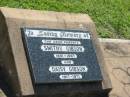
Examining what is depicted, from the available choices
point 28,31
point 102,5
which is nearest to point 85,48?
point 28,31

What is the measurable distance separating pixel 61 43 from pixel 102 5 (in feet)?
7.97

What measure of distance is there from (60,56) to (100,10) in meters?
2.30

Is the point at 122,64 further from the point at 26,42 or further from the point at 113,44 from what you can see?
the point at 26,42

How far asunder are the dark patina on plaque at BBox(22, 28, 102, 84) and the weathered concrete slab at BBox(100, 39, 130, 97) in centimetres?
44

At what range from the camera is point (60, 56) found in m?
4.23

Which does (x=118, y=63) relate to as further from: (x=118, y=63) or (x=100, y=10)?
(x=100, y=10)

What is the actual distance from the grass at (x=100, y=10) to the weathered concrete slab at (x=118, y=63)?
42 centimetres

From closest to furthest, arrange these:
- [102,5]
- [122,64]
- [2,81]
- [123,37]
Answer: [2,81] < [122,64] < [123,37] < [102,5]

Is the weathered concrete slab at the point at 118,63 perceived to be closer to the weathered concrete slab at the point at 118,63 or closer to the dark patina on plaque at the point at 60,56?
the weathered concrete slab at the point at 118,63

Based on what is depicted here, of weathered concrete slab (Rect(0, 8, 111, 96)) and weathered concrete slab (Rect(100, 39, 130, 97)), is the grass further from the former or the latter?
weathered concrete slab (Rect(0, 8, 111, 96))

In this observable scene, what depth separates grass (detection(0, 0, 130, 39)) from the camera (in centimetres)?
584

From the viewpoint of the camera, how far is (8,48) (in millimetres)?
4074

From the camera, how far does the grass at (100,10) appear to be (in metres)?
5.84

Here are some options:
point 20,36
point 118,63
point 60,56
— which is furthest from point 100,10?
point 20,36
